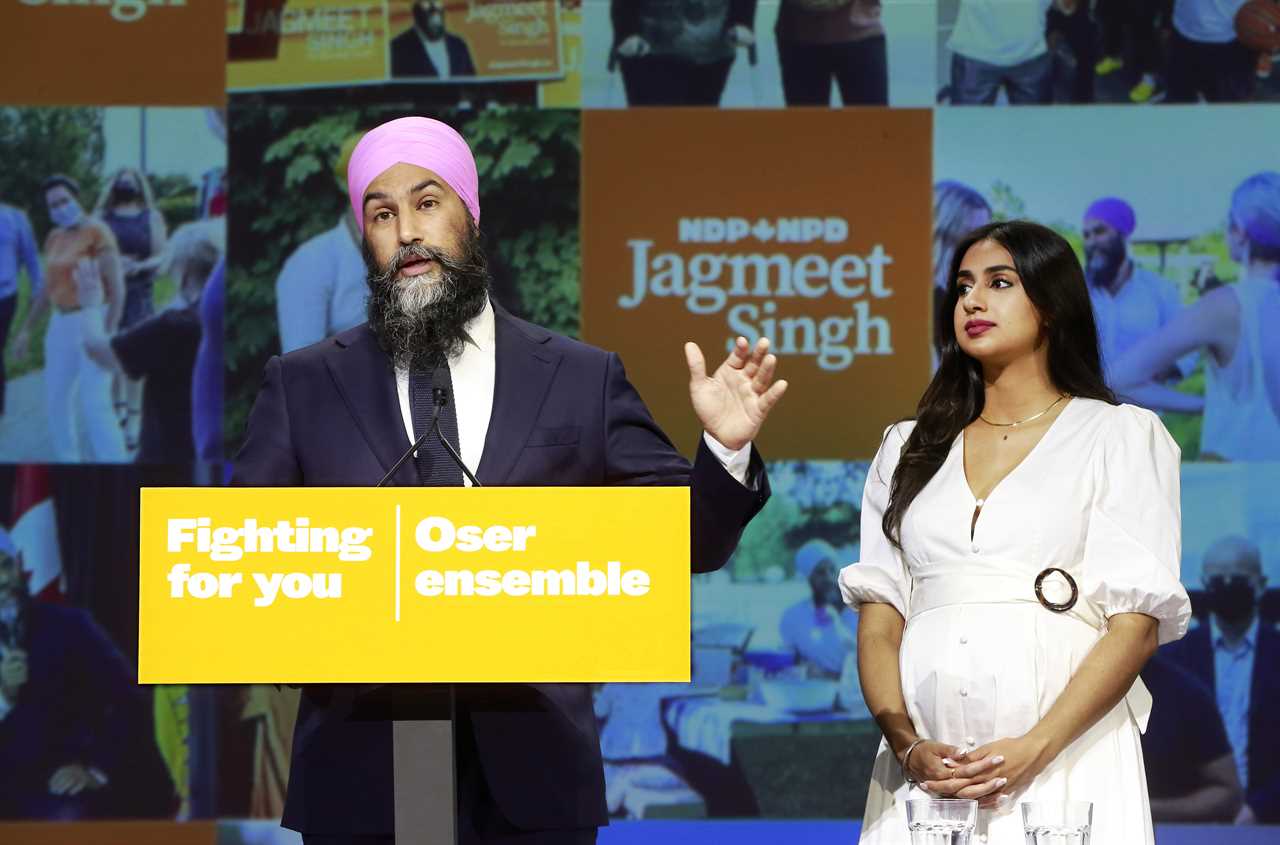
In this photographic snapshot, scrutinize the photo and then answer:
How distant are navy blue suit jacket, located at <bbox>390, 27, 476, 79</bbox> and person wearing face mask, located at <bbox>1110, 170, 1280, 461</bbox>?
7.28 ft

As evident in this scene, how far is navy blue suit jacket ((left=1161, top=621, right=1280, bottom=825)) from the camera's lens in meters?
4.91

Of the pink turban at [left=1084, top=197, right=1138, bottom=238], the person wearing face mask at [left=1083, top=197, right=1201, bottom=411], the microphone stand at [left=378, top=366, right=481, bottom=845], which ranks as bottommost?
the microphone stand at [left=378, top=366, right=481, bottom=845]

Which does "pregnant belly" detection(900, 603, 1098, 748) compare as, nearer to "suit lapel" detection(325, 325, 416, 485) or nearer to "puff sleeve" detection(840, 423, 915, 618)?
"puff sleeve" detection(840, 423, 915, 618)

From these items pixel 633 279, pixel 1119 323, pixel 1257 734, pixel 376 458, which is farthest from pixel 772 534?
pixel 376 458

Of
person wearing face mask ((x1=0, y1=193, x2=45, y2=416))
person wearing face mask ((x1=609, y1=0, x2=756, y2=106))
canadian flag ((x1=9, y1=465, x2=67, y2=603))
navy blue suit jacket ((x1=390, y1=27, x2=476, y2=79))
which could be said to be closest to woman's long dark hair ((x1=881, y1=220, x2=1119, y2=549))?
person wearing face mask ((x1=609, y1=0, x2=756, y2=106))

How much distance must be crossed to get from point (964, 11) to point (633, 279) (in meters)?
1.31

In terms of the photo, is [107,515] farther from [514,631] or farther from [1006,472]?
[514,631]

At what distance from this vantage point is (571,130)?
513cm

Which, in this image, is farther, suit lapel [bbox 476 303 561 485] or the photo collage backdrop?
the photo collage backdrop

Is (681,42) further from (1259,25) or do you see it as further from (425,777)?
(425,777)

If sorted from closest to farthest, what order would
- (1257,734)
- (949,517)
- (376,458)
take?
(376,458) < (949,517) < (1257,734)

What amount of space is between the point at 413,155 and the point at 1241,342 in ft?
10.8

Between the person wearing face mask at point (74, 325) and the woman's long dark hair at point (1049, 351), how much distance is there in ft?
9.90

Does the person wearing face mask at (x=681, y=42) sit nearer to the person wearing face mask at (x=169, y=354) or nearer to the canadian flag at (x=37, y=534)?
the person wearing face mask at (x=169, y=354)
